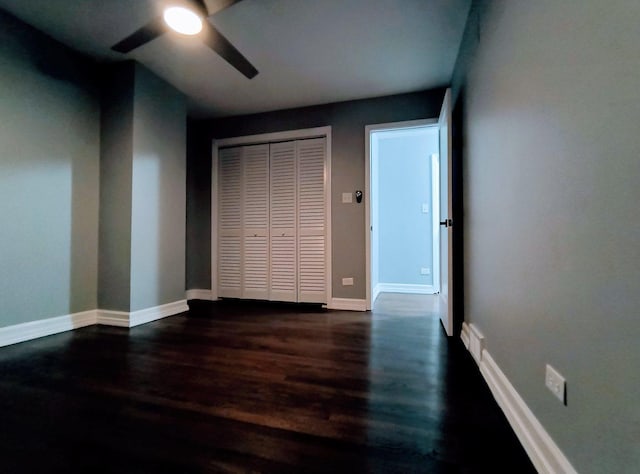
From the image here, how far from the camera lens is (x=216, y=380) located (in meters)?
1.61

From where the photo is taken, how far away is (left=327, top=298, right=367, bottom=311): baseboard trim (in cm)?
333

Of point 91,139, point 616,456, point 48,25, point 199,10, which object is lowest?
point 616,456

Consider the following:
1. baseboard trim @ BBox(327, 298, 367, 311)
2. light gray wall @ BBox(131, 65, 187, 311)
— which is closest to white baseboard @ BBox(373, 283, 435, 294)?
baseboard trim @ BBox(327, 298, 367, 311)

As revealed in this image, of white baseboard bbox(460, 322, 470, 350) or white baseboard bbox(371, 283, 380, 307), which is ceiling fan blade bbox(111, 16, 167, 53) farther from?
white baseboard bbox(371, 283, 380, 307)

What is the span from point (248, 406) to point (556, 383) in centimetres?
120

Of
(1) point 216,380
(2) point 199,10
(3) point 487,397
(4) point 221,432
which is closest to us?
(4) point 221,432

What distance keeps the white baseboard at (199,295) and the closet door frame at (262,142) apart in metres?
0.07

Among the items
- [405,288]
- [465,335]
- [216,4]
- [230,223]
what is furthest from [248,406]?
[405,288]

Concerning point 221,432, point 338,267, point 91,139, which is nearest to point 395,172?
point 338,267

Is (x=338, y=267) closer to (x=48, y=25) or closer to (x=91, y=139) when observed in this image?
(x=91, y=139)

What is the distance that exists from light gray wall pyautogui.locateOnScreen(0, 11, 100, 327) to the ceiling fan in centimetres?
94

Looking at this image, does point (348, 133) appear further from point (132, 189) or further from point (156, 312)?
point (156, 312)

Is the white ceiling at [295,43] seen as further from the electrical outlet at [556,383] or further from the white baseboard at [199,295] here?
the white baseboard at [199,295]

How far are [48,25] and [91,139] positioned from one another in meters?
0.87
